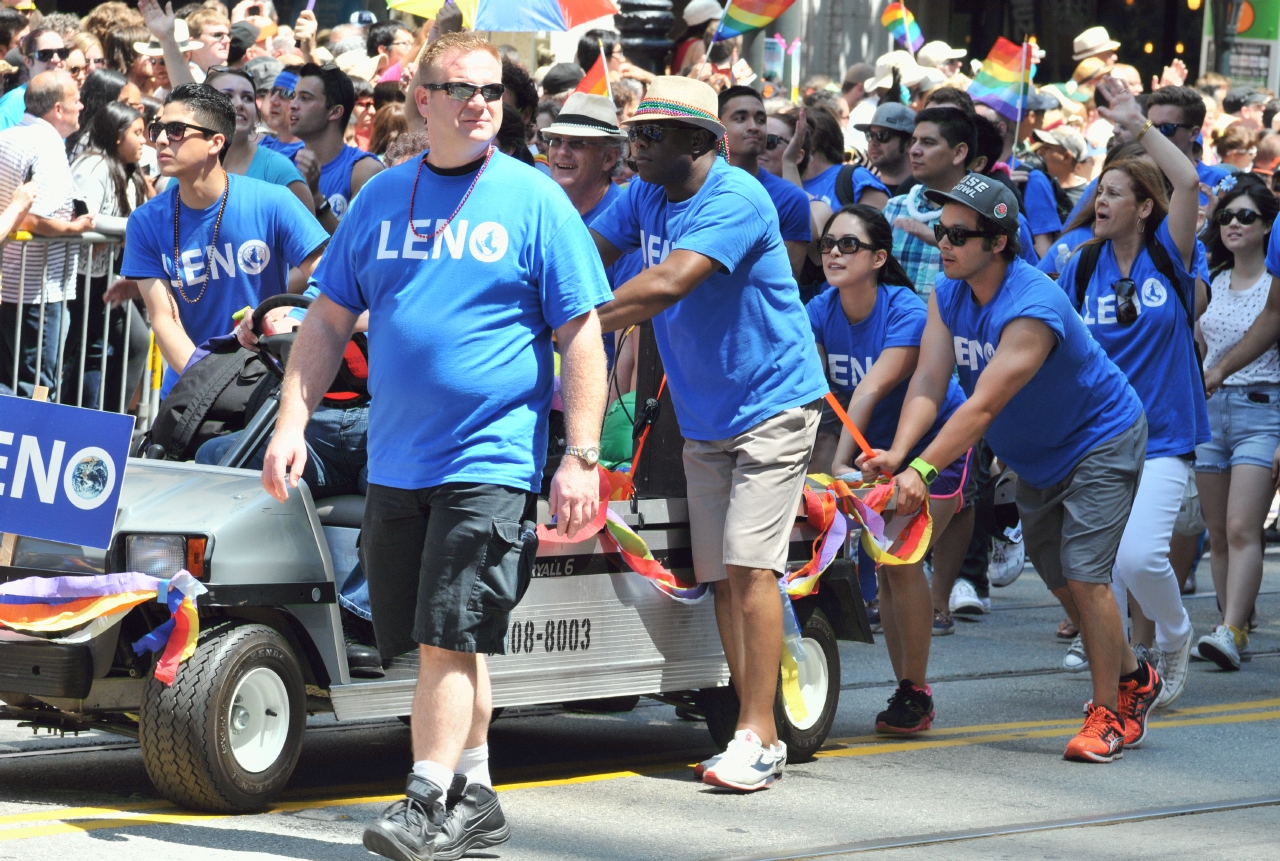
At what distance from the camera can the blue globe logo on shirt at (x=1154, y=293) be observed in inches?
309

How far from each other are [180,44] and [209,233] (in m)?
4.55

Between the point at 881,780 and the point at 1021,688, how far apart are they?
6.67ft

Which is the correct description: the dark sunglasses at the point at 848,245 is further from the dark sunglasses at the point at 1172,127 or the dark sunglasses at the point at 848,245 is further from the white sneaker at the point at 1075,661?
the dark sunglasses at the point at 1172,127

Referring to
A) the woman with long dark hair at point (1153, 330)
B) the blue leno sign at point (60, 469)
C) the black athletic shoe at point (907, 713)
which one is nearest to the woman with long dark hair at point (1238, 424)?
the woman with long dark hair at point (1153, 330)

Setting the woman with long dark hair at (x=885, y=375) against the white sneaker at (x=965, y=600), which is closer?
the woman with long dark hair at (x=885, y=375)

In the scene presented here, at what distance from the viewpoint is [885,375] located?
7367 mm

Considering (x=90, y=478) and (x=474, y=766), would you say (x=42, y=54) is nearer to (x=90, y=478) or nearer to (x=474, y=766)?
(x=90, y=478)

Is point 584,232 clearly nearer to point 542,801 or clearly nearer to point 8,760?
point 542,801

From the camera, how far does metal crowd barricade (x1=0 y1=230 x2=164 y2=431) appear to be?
9.00 m

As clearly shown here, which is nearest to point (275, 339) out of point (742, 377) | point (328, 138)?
point (742, 377)

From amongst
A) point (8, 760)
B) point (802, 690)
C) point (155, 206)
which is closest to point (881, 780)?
point (802, 690)

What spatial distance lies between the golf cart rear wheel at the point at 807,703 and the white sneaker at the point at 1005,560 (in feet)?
13.0

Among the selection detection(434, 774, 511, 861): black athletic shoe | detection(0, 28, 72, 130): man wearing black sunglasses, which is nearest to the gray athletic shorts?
detection(434, 774, 511, 861): black athletic shoe

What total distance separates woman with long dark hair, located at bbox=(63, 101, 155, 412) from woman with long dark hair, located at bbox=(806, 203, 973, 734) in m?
3.64
